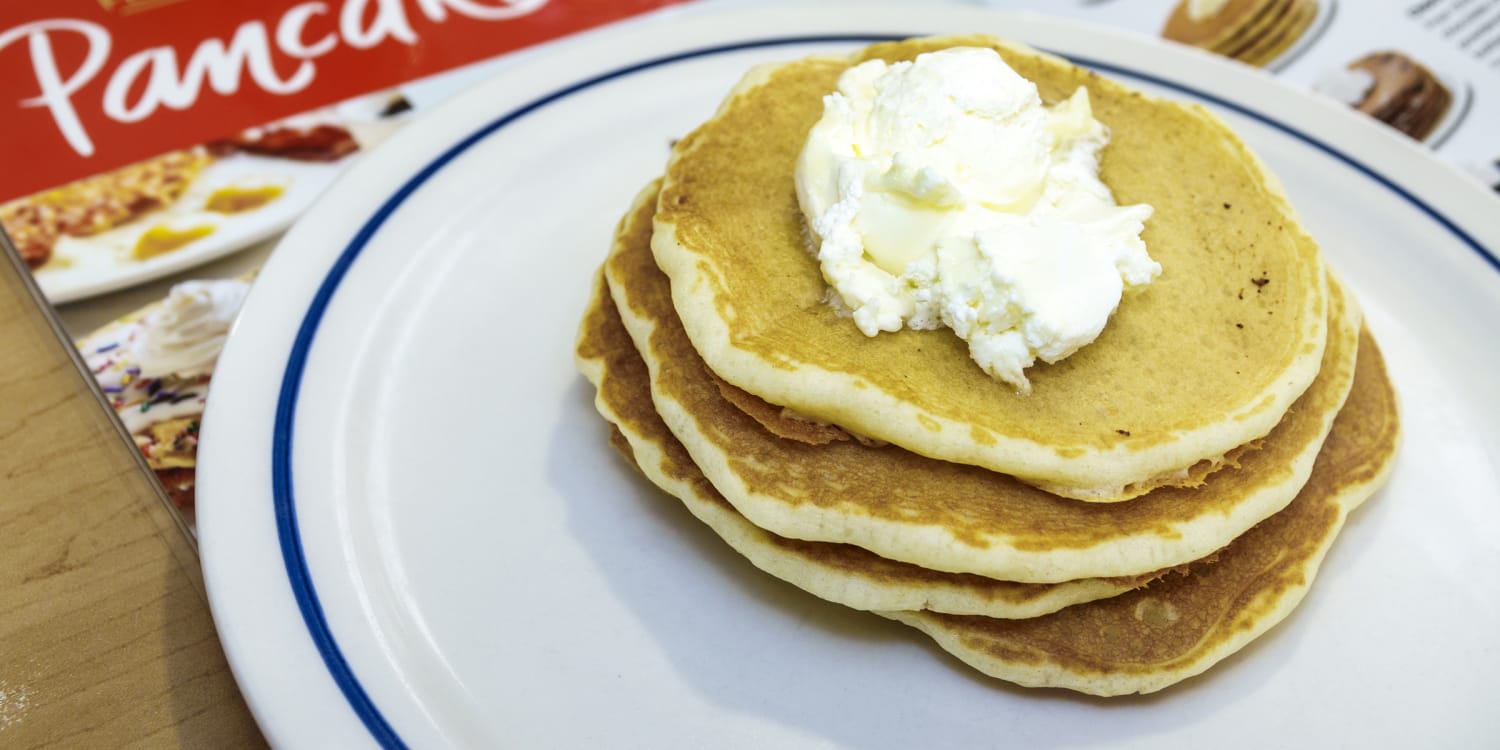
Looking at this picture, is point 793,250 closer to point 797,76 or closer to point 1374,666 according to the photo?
point 797,76

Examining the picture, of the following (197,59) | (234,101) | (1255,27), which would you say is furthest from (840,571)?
(1255,27)

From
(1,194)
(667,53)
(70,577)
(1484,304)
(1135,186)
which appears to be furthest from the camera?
(667,53)

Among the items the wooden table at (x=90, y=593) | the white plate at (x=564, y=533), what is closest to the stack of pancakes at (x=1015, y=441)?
the white plate at (x=564, y=533)

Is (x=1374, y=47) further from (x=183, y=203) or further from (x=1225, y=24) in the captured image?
(x=183, y=203)

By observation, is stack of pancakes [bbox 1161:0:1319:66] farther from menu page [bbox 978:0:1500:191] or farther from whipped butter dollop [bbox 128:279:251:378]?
whipped butter dollop [bbox 128:279:251:378]

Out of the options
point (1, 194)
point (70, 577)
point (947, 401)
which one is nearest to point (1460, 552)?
point (947, 401)

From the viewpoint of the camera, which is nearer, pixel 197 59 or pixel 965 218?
pixel 965 218
